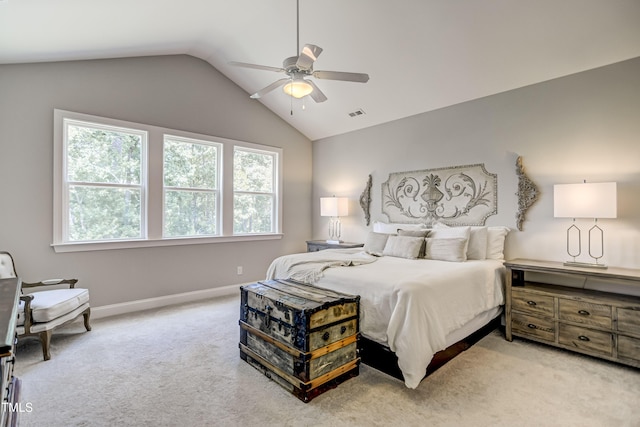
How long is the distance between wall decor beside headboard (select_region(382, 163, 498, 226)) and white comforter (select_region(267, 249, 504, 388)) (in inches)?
40.3

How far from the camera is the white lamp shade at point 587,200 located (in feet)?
9.04

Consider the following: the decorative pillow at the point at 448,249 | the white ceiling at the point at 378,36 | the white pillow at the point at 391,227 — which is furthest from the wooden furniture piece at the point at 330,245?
the white ceiling at the point at 378,36

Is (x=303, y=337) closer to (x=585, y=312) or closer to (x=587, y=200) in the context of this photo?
(x=585, y=312)

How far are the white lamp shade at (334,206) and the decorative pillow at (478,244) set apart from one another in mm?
2196

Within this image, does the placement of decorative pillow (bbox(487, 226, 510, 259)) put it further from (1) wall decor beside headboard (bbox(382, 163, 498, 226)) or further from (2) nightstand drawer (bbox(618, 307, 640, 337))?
(2) nightstand drawer (bbox(618, 307, 640, 337))

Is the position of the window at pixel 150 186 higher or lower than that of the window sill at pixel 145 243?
→ higher

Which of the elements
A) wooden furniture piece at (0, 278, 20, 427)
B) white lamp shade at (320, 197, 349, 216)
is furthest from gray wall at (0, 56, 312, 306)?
wooden furniture piece at (0, 278, 20, 427)

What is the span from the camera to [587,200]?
286 centimetres

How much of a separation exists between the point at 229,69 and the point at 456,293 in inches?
172

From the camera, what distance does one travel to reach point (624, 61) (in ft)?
9.77

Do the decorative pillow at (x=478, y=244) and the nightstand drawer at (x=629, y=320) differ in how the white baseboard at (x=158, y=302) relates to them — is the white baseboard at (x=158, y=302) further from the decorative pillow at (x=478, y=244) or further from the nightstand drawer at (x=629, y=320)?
the nightstand drawer at (x=629, y=320)

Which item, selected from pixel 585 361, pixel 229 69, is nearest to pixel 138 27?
pixel 229 69

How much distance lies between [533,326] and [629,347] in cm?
67

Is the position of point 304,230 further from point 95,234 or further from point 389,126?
point 95,234
